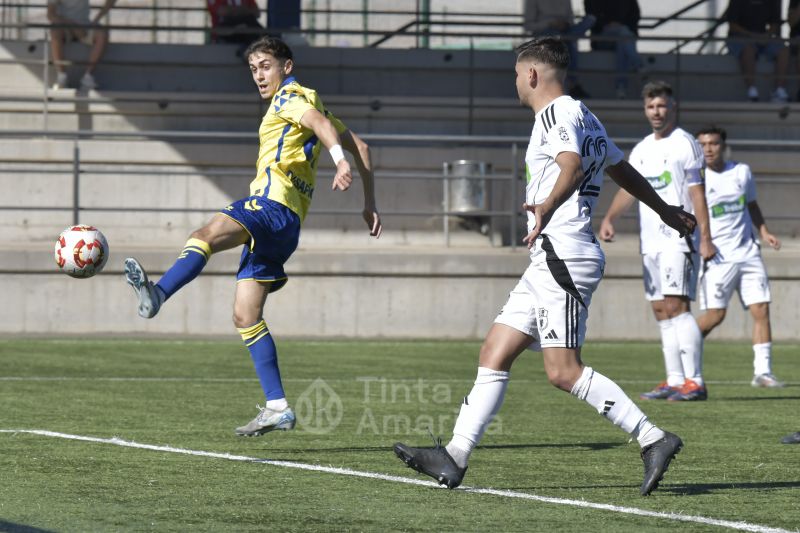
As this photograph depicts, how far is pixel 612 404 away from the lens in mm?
5875

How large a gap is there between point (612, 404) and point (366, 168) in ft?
7.34

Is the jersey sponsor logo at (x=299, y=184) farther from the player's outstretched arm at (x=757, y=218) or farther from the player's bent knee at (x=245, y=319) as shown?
the player's outstretched arm at (x=757, y=218)

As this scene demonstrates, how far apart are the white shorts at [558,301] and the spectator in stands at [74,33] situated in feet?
49.8

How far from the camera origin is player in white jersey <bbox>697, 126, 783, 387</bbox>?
1165 centimetres

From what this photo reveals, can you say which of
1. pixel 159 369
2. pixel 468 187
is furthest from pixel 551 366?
pixel 468 187

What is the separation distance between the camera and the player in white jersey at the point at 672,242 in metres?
10.1

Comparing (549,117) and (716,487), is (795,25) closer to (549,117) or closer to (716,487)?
(716,487)

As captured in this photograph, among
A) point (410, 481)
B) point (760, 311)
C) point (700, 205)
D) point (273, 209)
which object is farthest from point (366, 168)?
point (760, 311)

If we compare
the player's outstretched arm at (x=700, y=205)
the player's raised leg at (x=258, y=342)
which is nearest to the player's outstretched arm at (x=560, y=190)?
the player's raised leg at (x=258, y=342)

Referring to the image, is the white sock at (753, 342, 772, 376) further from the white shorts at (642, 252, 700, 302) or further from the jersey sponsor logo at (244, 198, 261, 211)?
the jersey sponsor logo at (244, 198, 261, 211)

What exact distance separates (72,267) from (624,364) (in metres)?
7.28

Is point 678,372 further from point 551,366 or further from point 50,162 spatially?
point 50,162

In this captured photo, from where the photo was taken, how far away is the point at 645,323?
16281 mm

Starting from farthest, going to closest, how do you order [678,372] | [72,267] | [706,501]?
1. [678,372]
2. [72,267]
3. [706,501]
